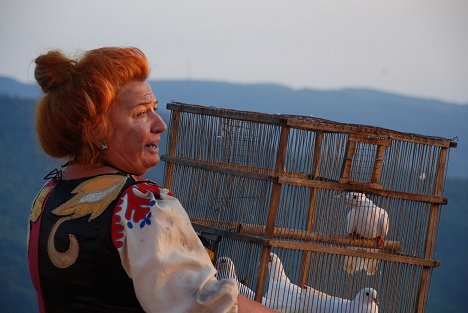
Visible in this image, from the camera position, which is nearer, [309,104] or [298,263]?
[298,263]

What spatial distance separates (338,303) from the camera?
434 centimetres

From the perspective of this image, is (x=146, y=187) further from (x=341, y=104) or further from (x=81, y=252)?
(x=341, y=104)

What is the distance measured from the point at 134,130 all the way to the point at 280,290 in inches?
104

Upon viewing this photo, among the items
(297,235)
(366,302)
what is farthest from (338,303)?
(297,235)

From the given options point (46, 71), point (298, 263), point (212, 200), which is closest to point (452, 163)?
point (298, 263)

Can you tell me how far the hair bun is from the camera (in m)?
2.07

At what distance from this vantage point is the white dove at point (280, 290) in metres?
4.47

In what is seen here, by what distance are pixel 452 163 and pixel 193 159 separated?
15.8 feet

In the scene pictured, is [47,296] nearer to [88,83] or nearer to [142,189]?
[142,189]

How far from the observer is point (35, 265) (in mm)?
2072

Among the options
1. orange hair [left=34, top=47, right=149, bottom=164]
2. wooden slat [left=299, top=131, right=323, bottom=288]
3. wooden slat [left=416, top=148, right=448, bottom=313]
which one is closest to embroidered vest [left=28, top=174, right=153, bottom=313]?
orange hair [left=34, top=47, right=149, bottom=164]

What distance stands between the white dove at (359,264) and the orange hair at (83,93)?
2374 millimetres

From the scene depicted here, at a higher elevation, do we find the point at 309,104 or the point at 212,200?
the point at 309,104

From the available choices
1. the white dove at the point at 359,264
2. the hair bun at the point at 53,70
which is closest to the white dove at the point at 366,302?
the white dove at the point at 359,264
